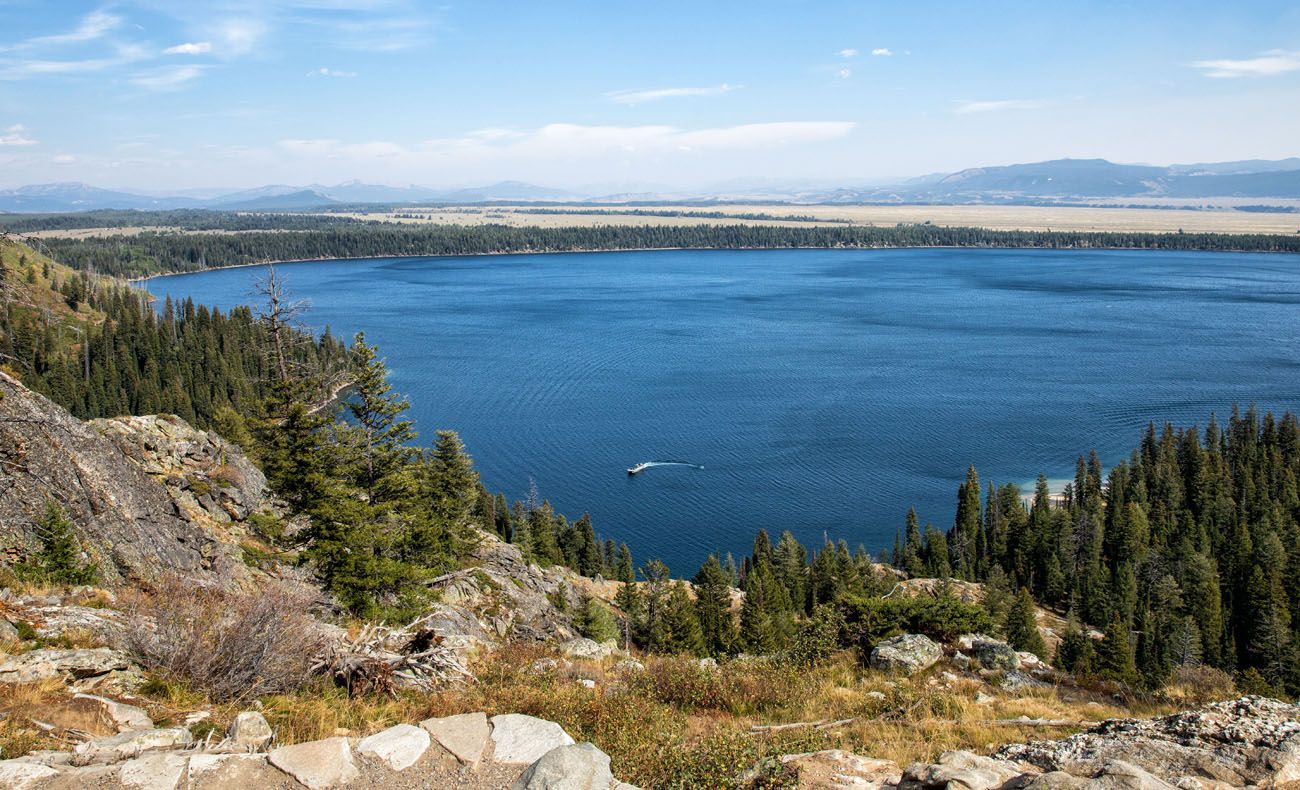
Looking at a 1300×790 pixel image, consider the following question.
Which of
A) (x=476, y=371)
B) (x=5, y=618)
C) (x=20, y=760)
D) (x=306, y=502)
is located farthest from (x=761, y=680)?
(x=476, y=371)

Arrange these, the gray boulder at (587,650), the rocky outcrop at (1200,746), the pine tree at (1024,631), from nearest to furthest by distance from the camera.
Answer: the rocky outcrop at (1200,746), the gray boulder at (587,650), the pine tree at (1024,631)

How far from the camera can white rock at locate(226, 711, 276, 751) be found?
769 cm

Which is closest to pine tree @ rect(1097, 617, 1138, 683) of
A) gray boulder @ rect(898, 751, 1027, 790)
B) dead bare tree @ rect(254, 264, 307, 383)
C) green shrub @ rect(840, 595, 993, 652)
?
green shrub @ rect(840, 595, 993, 652)

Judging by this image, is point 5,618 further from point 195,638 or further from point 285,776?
point 285,776

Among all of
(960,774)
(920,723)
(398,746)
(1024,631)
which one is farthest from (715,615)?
(398,746)

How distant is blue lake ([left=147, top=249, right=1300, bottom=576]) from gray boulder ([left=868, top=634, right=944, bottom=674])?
2108cm

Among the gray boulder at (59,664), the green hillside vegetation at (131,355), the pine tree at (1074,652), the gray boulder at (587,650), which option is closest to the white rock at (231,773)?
the gray boulder at (59,664)

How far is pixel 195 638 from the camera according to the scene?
9.51 m

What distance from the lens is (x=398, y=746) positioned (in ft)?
25.9

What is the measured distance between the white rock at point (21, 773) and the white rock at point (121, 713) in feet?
4.37

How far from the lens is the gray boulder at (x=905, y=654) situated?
15.0 metres

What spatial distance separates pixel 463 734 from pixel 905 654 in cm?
995

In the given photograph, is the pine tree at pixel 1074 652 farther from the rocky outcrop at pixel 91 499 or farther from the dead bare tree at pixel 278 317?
the dead bare tree at pixel 278 317

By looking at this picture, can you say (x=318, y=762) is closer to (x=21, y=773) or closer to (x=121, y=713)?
(x=21, y=773)
